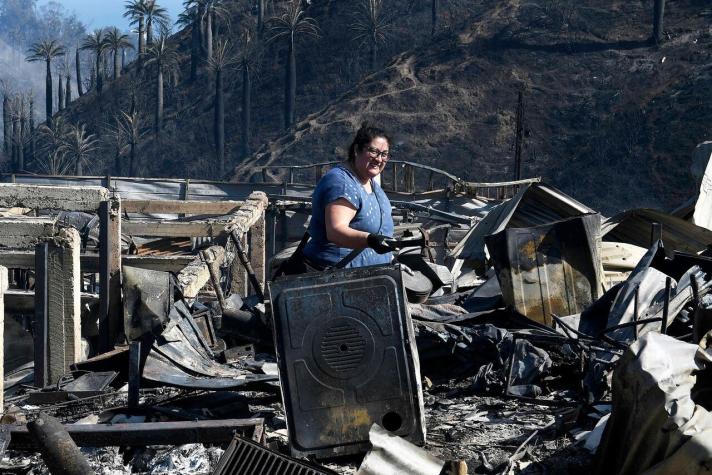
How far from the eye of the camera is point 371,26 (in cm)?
5931

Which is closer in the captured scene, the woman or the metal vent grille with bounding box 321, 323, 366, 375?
the metal vent grille with bounding box 321, 323, 366, 375

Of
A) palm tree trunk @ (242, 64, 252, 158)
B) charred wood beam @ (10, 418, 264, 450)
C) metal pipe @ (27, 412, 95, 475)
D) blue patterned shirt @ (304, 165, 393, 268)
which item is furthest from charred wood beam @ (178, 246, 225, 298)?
palm tree trunk @ (242, 64, 252, 158)

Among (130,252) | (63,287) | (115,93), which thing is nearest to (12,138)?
(115,93)

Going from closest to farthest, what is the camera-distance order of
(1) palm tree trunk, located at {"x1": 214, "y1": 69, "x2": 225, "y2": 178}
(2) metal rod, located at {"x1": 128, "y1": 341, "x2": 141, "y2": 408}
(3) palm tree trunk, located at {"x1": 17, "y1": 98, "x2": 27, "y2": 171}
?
(2) metal rod, located at {"x1": 128, "y1": 341, "x2": 141, "y2": 408} < (1) palm tree trunk, located at {"x1": 214, "y1": 69, "x2": 225, "y2": 178} < (3) palm tree trunk, located at {"x1": 17, "y1": 98, "x2": 27, "y2": 171}

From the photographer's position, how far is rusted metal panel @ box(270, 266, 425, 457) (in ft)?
14.2

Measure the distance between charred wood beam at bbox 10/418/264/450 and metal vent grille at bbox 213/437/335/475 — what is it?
0.26 meters

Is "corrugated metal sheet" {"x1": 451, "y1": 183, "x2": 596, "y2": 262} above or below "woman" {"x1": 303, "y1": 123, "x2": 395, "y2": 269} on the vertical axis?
below

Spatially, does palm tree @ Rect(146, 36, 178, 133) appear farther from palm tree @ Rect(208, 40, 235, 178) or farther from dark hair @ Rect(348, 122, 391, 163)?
dark hair @ Rect(348, 122, 391, 163)

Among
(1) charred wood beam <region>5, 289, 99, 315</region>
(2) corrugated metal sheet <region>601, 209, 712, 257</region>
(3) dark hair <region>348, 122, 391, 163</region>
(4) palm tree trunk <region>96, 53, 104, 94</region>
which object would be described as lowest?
(1) charred wood beam <region>5, 289, 99, 315</region>

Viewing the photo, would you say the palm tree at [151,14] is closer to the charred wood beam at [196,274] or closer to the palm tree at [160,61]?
the palm tree at [160,61]

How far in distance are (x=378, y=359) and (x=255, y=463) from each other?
0.75 metres

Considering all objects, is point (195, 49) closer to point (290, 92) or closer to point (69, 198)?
point (290, 92)

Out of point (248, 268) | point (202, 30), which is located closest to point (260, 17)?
point (202, 30)

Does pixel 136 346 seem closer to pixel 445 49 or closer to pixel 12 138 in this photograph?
pixel 445 49
